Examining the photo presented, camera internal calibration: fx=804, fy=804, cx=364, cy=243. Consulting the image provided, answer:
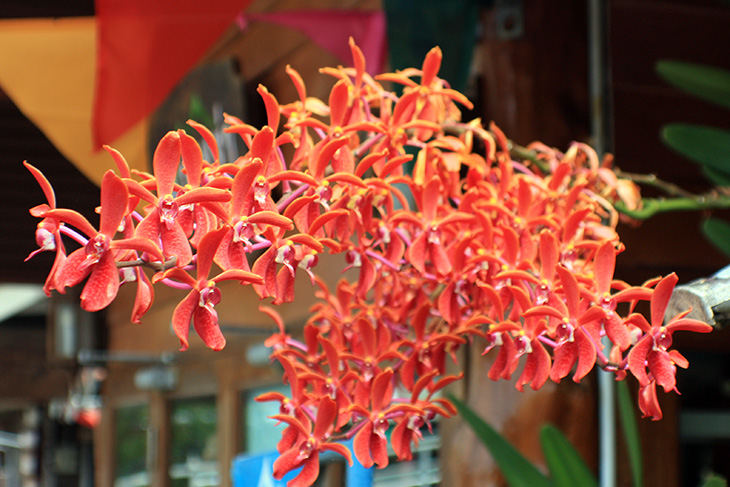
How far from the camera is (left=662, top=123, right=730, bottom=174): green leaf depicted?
2.74 feet

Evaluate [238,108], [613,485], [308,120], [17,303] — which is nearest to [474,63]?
[238,108]

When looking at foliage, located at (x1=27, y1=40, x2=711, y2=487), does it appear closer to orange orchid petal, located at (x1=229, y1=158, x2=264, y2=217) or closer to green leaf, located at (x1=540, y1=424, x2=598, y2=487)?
orange orchid petal, located at (x1=229, y1=158, x2=264, y2=217)

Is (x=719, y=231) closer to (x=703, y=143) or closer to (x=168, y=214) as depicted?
(x=703, y=143)

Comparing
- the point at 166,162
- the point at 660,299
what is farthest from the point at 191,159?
the point at 660,299

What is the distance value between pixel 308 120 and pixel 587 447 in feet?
2.71

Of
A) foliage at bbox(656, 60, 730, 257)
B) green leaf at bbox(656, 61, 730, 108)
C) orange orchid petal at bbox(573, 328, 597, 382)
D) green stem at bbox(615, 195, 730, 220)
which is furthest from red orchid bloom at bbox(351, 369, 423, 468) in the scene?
green leaf at bbox(656, 61, 730, 108)

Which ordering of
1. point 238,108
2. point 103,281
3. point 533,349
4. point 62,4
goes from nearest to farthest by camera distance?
point 103,281, point 533,349, point 62,4, point 238,108

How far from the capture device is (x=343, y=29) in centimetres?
122

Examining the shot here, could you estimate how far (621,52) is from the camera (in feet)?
4.19

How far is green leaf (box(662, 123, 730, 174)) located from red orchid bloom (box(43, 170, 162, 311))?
65 cm

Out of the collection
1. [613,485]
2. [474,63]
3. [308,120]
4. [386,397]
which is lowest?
[613,485]

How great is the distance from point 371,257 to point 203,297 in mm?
177

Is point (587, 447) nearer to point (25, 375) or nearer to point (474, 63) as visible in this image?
point (474, 63)

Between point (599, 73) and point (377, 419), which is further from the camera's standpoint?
point (599, 73)
